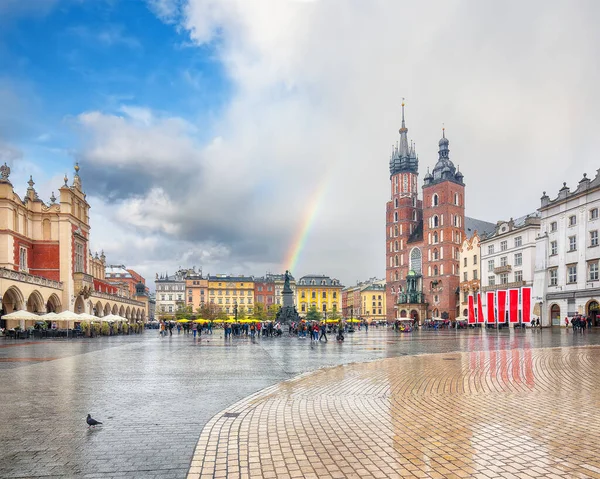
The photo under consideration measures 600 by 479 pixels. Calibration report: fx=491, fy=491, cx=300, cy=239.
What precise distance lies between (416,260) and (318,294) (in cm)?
5159

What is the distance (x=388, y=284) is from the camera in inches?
4368

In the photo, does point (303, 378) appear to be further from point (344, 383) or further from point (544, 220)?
point (544, 220)

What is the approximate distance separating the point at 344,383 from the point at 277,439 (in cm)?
556

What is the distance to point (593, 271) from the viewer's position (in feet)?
150

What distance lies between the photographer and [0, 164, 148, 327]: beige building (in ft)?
152

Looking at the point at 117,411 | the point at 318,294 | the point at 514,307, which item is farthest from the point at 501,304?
the point at 318,294

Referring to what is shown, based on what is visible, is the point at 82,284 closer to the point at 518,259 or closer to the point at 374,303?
the point at 518,259

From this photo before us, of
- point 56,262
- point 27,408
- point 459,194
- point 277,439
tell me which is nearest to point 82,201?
point 56,262

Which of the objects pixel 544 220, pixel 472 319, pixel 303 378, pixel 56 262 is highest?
pixel 544 220

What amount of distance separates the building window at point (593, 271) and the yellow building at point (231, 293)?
104 meters

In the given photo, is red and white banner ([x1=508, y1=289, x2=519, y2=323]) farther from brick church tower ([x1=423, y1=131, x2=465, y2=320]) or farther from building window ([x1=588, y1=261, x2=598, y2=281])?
brick church tower ([x1=423, y1=131, x2=465, y2=320])

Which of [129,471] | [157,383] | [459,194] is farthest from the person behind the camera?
[459,194]

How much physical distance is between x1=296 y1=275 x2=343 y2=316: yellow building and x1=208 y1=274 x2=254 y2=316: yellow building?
15.2 metres

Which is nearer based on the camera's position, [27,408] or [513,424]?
[513,424]
